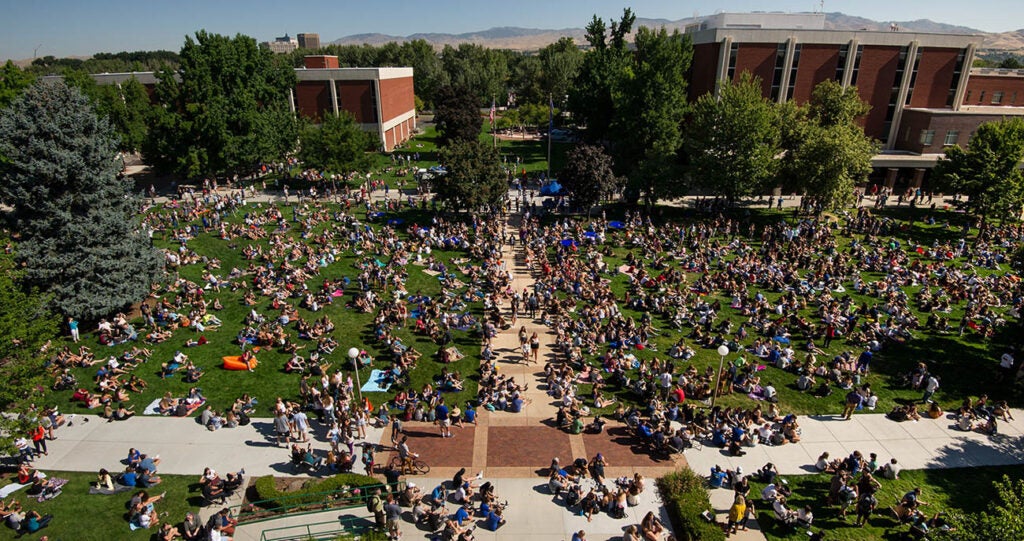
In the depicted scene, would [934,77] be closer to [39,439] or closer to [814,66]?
[814,66]

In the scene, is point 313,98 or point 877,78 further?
point 313,98

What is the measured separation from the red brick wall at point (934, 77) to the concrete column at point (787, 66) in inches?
477

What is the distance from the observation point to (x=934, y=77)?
166 ft

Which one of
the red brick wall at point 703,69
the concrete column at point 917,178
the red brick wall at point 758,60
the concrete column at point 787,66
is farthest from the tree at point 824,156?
the red brick wall at point 703,69

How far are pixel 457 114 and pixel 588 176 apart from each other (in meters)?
25.9

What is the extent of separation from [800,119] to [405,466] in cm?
4090

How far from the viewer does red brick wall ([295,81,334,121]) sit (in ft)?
218

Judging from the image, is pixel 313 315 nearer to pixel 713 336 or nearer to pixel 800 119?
pixel 713 336

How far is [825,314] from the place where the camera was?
1013 inches

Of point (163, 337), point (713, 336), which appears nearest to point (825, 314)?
point (713, 336)

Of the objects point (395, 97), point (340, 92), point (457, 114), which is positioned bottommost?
point (457, 114)

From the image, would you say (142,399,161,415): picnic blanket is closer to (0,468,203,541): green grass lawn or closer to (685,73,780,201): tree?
(0,468,203,541): green grass lawn

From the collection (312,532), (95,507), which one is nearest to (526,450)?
(312,532)

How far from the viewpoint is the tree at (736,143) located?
1514 inches
